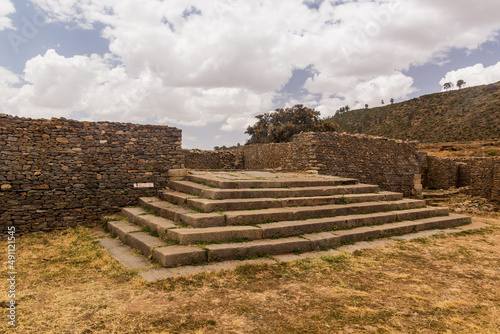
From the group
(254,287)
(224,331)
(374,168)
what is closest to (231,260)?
(254,287)

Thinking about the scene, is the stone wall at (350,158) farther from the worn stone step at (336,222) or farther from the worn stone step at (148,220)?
the worn stone step at (148,220)

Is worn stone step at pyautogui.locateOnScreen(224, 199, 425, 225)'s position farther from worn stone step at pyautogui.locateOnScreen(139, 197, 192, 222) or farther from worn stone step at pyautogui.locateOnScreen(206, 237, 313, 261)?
worn stone step at pyautogui.locateOnScreen(139, 197, 192, 222)

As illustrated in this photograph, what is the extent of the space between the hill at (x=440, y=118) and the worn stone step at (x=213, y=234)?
3974cm

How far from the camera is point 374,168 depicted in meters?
13.8

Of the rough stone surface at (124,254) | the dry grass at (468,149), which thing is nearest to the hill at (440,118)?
the dry grass at (468,149)

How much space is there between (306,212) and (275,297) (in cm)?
339

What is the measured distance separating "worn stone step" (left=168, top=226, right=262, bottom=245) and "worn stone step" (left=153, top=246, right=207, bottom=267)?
0.79ft

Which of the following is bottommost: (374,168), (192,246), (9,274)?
(9,274)

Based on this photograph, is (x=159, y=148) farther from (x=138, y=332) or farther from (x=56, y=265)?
(x=138, y=332)

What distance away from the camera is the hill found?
3738 centimetres

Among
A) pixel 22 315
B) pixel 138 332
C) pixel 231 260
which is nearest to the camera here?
pixel 138 332

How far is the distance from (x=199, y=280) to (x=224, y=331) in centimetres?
133

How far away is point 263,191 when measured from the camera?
739cm

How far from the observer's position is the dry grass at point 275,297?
3.07 m
